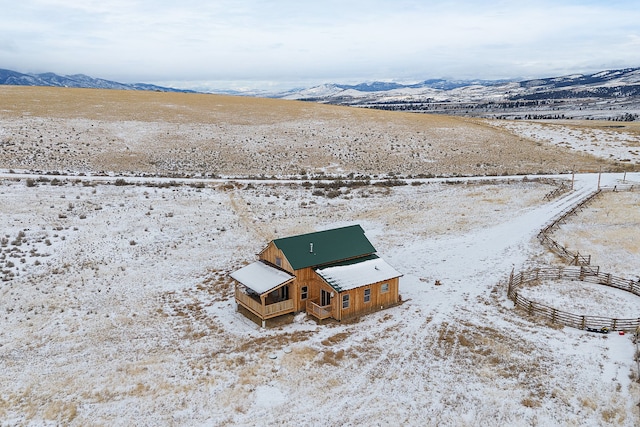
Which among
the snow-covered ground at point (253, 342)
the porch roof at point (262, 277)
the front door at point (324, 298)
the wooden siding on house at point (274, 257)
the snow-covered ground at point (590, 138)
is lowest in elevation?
the snow-covered ground at point (253, 342)

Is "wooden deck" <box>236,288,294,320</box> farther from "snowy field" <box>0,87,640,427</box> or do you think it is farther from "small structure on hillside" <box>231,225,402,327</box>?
"snowy field" <box>0,87,640,427</box>

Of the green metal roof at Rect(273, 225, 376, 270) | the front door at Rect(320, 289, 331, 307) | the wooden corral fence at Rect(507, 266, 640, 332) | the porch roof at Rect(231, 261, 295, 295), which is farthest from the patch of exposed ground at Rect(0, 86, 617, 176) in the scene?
the front door at Rect(320, 289, 331, 307)

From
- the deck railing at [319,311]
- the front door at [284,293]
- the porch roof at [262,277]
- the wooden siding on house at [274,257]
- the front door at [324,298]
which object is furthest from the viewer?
the front door at [284,293]

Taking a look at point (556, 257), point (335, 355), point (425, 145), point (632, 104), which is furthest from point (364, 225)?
point (632, 104)

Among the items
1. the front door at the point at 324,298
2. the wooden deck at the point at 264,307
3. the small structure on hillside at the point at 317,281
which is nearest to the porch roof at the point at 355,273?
the small structure on hillside at the point at 317,281

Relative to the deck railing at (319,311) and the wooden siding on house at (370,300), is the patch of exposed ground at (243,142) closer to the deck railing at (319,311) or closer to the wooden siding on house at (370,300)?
the wooden siding on house at (370,300)

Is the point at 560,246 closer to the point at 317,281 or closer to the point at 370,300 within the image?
the point at 370,300
